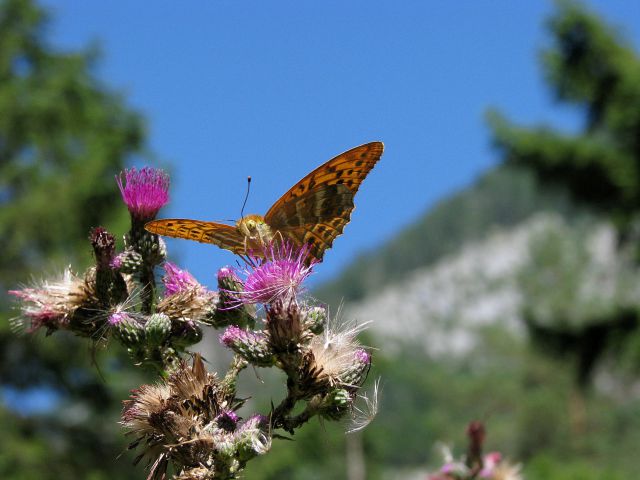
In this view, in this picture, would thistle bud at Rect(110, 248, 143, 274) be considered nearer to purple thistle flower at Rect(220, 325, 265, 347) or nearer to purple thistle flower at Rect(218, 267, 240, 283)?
purple thistle flower at Rect(218, 267, 240, 283)

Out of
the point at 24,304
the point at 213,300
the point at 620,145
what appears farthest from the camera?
the point at 620,145

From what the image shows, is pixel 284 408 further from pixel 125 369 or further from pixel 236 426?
pixel 125 369

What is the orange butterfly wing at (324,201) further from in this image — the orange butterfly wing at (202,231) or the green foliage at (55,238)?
the green foliage at (55,238)

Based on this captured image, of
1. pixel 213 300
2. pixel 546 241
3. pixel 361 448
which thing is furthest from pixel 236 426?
pixel 546 241

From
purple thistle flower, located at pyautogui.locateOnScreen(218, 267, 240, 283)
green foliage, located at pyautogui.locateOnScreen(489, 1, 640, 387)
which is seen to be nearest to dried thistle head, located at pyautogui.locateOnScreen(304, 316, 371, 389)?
purple thistle flower, located at pyautogui.locateOnScreen(218, 267, 240, 283)

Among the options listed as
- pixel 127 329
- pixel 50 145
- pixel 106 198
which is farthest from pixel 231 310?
pixel 50 145

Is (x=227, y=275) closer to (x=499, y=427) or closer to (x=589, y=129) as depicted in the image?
(x=589, y=129)
